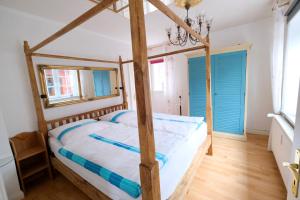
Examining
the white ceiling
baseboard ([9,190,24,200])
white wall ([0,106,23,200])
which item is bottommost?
baseboard ([9,190,24,200])

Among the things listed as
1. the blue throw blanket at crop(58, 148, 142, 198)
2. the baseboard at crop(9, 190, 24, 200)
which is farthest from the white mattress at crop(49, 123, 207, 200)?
the baseboard at crop(9, 190, 24, 200)

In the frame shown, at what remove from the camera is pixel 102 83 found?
301cm

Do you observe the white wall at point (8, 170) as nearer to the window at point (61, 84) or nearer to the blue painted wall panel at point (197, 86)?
the window at point (61, 84)

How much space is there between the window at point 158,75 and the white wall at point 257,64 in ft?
5.43

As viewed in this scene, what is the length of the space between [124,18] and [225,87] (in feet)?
7.96

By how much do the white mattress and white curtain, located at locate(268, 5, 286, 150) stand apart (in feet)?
5.22

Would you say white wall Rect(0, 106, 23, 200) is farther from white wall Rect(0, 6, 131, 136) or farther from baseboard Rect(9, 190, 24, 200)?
white wall Rect(0, 6, 131, 136)

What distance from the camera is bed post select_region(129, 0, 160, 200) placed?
75 centimetres

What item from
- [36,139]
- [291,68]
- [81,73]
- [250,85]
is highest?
[81,73]

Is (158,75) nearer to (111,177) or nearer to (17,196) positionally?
(111,177)

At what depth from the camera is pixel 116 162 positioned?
4.25 feet

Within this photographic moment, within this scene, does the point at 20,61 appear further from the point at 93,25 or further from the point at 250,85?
the point at 250,85

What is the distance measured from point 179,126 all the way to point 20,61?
2.49 metres

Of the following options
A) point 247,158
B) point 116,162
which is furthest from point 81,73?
point 247,158
